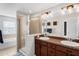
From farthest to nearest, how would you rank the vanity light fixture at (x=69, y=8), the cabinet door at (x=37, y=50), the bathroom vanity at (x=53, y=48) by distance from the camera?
the cabinet door at (x=37, y=50) < the vanity light fixture at (x=69, y=8) < the bathroom vanity at (x=53, y=48)

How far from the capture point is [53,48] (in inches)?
67.3

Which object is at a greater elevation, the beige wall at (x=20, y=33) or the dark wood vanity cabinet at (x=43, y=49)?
the beige wall at (x=20, y=33)

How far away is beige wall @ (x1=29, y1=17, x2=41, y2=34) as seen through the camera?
1.73 m

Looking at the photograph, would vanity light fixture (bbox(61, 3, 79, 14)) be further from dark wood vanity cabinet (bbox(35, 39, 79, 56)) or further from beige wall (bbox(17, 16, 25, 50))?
beige wall (bbox(17, 16, 25, 50))

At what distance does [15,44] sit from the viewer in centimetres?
178

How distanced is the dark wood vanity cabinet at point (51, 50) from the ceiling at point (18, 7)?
2.10ft

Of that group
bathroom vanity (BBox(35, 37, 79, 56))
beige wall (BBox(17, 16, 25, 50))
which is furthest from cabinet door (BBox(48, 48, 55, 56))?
beige wall (BBox(17, 16, 25, 50))

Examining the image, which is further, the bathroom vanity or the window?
the window

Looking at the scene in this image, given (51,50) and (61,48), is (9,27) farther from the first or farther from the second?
(61,48)

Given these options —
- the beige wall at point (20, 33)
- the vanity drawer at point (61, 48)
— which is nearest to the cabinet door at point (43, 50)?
the vanity drawer at point (61, 48)

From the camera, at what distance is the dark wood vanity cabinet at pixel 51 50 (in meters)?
1.56

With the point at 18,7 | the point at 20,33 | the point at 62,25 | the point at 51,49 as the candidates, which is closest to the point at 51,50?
the point at 51,49

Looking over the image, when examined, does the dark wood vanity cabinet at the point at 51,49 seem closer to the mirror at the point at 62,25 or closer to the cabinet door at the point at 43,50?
the cabinet door at the point at 43,50

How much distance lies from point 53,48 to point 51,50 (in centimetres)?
5
